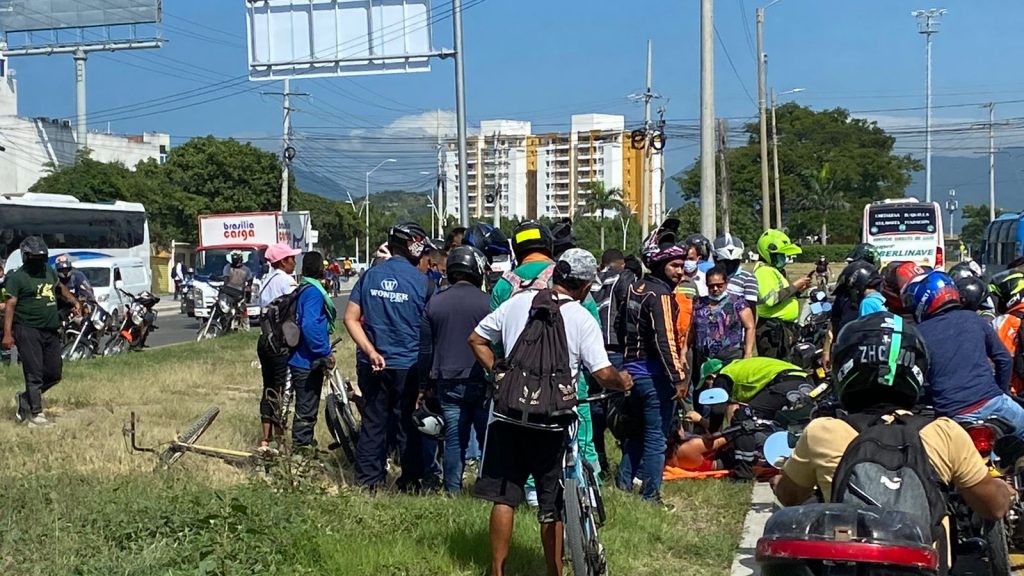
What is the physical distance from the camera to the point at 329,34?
23703 mm

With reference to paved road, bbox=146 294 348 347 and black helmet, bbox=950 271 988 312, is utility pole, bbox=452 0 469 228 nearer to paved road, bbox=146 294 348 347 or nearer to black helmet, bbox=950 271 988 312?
paved road, bbox=146 294 348 347

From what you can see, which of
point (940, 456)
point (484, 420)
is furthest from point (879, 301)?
point (940, 456)

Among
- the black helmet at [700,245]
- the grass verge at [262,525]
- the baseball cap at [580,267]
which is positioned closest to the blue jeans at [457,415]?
the grass verge at [262,525]

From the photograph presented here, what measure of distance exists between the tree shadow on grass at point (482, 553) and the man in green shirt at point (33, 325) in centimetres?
656

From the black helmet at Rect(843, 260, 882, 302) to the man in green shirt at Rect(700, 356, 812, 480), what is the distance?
5.61 ft

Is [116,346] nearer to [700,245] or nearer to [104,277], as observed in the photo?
[104,277]

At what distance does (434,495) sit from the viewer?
8102 mm

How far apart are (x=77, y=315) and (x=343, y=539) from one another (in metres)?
14.6

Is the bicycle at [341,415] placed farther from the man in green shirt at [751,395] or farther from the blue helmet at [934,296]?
the blue helmet at [934,296]

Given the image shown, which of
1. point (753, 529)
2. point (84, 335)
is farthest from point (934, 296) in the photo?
point (84, 335)

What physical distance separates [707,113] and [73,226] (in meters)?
21.3

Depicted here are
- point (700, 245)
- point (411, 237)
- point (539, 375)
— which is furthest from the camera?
point (700, 245)

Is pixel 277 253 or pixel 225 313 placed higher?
pixel 277 253

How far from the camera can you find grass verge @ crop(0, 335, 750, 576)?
6188mm
